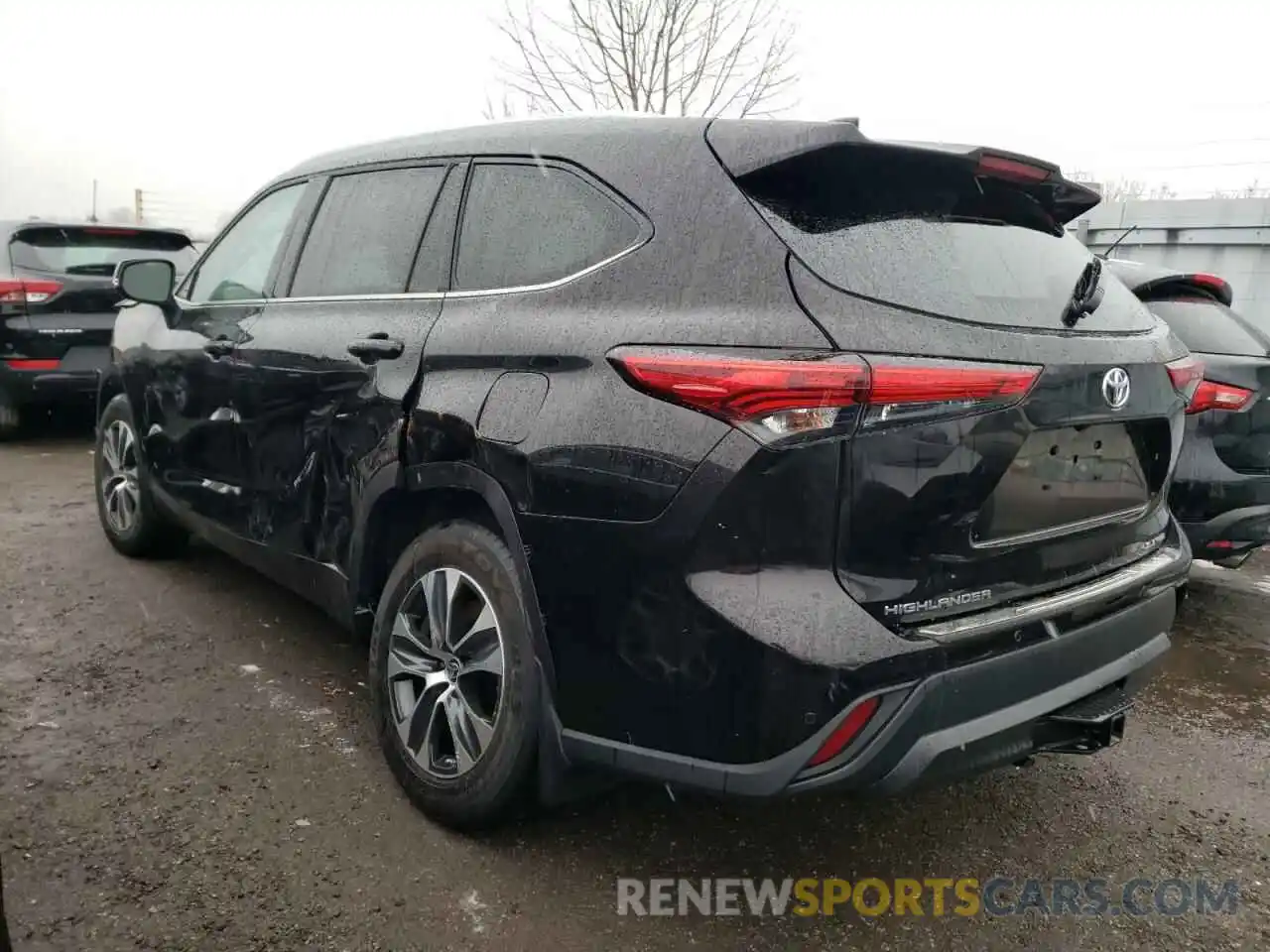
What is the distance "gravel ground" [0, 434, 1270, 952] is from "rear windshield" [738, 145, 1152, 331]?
1.05 m

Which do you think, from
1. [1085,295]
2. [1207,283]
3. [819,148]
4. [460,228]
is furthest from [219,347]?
[1207,283]

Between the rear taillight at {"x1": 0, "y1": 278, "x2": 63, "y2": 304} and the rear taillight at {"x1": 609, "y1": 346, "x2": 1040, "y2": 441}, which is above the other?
the rear taillight at {"x1": 609, "y1": 346, "x2": 1040, "y2": 441}

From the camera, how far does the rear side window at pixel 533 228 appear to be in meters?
2.25

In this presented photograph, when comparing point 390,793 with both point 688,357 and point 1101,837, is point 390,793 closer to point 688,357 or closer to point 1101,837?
point 688,357

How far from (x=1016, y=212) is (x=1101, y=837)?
5.49 ft

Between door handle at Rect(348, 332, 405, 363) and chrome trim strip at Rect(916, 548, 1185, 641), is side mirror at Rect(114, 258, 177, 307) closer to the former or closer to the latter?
door handle at Rect(348, 332, 405, 363)

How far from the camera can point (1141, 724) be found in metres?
3.37

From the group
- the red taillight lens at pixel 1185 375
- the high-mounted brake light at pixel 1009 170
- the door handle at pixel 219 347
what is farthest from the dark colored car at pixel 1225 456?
the door handle at pixel 219 347

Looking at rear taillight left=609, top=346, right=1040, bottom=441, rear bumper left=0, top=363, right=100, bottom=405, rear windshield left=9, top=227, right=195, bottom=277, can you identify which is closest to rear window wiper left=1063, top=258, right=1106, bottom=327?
rear taillight left=609, top=346, right=1040, bottom=441

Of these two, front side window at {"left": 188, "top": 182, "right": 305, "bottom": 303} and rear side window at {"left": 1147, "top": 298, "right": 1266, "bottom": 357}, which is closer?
front side window at {"left": 188, "top": 182, "right": 305, "bottom": 303}

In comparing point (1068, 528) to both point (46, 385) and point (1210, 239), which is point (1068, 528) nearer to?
point (46, 385)

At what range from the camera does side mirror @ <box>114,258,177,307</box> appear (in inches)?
157

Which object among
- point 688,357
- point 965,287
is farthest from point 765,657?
point 965,287

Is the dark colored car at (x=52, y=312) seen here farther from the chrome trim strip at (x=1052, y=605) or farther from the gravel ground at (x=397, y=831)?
the chrome trim strip at (x=1052, y=605)
